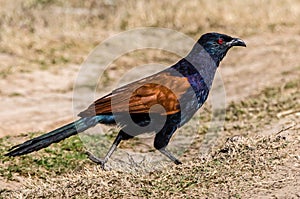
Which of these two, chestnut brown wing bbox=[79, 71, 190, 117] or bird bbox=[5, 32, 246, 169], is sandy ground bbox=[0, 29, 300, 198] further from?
chestnut brown wing bbox=[79, 71, 190, 117]

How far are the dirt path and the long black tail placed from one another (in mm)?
2214

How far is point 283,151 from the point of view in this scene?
5723 millimetres

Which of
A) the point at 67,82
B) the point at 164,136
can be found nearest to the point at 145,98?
the point at 164,136

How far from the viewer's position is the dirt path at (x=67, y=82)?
8430 millimetres

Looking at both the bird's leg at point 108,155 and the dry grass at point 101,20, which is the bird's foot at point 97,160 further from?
the dry grass at point 101,20

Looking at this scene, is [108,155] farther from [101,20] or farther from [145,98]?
[101,20]

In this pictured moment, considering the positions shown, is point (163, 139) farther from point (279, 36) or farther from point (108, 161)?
point (279, 36)

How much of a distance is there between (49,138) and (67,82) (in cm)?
439

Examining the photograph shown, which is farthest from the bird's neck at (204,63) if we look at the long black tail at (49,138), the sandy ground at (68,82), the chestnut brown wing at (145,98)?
the sandy ground at (68,82)

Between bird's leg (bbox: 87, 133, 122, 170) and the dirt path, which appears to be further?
the dirt path

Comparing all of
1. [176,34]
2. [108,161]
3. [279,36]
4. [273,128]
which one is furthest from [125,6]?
[108,161]

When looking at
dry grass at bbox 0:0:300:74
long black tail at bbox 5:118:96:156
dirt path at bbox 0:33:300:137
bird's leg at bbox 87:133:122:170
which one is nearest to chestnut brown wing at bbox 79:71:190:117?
long black tail at bbox 5:118:96:156

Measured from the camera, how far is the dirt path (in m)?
8.43

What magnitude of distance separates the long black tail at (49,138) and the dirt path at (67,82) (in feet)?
7.26
